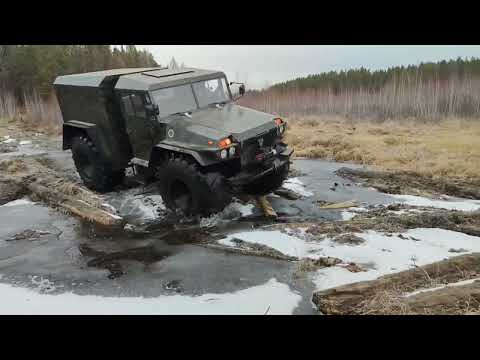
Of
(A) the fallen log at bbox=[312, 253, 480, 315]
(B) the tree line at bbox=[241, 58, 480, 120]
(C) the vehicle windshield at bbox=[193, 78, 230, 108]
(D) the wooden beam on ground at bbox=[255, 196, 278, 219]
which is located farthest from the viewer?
(B) the tree line at bbox=[241, 58, 480, 120]

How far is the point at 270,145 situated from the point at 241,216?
1302mm

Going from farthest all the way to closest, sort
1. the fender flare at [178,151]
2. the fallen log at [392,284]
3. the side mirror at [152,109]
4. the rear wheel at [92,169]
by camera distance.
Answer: the rear wheel at [92,169], the side mirror at [152,109], the fender flare at [178,151], the fallen log at [392,284]

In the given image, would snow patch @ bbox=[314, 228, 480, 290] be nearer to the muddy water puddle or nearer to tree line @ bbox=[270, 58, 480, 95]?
the muddy water puddle

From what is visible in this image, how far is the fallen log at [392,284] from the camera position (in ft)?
14.6

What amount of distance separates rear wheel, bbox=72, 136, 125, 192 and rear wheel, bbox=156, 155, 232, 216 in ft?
6.70

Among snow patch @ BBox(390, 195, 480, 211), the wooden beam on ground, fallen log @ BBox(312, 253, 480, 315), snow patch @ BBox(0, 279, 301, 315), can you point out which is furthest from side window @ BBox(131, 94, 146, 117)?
snow patch @ BBox(390, 195, 480, 211)

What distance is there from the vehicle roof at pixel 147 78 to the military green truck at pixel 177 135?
2cm

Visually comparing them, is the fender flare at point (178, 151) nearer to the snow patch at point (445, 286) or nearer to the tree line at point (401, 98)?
the snow patch at point (445, 286)

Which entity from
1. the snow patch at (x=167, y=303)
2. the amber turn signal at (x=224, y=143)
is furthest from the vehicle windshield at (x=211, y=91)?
the snow patch at (x=167, y=303)

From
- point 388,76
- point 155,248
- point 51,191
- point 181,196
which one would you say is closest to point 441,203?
point 181,196

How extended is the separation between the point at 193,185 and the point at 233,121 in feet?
4.20

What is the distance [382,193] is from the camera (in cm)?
878

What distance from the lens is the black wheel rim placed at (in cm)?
754

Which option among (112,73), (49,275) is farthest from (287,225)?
(112,73)
